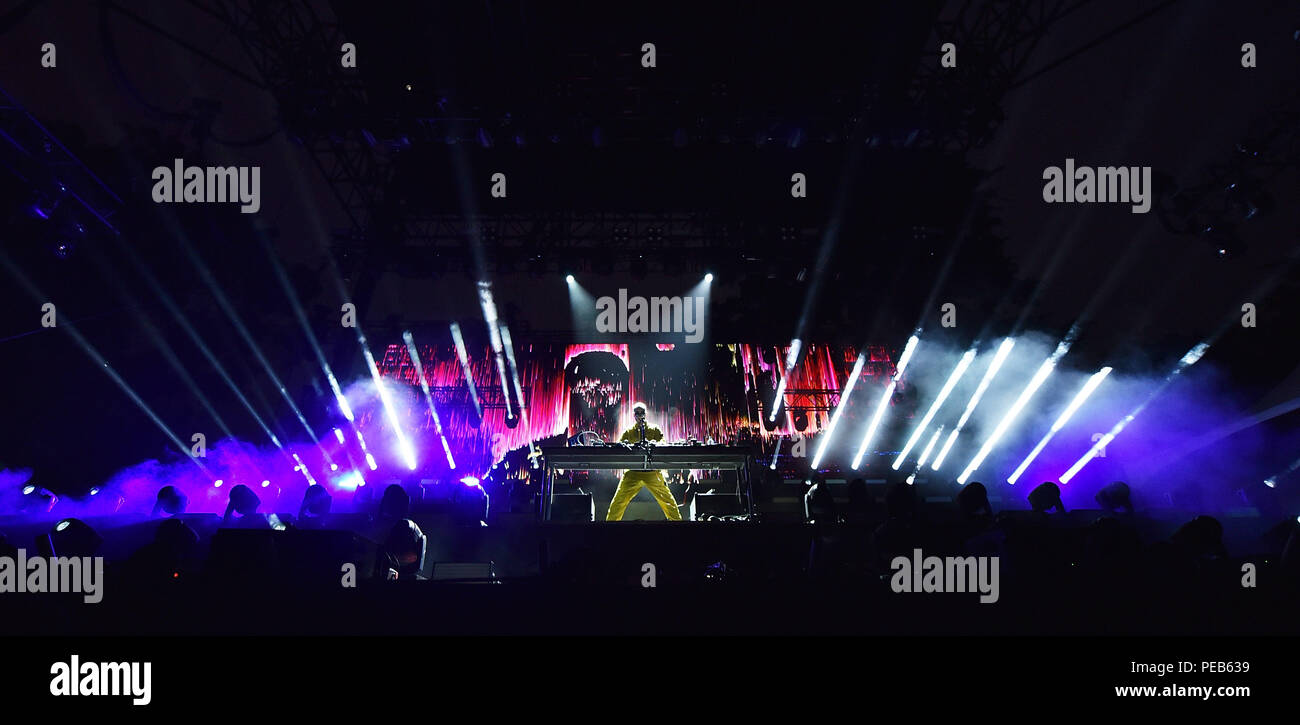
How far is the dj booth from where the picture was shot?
867 centimetres

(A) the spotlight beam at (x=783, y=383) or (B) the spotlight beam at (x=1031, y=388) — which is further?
(A) the spotlight beam at (x=783, y=383)

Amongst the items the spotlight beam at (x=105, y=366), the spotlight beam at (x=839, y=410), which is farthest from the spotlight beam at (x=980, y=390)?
the spotlight beam at (x=105, y=366)

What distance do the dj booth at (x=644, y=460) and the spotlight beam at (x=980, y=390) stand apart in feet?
20.7

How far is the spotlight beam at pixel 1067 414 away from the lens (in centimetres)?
1205

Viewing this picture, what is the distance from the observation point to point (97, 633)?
3.96 m

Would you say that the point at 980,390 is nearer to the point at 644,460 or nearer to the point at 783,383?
the point at 783,383

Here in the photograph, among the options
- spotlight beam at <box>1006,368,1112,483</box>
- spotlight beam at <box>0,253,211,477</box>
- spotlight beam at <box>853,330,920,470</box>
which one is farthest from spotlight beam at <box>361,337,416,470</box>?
spotlight beam at <box>1006,368,1112,483</box>

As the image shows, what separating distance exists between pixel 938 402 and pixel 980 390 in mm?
821

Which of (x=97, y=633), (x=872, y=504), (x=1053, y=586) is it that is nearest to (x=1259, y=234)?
(x=872, y=504)

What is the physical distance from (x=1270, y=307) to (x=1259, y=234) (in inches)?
51.9

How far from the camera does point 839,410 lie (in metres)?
15.0

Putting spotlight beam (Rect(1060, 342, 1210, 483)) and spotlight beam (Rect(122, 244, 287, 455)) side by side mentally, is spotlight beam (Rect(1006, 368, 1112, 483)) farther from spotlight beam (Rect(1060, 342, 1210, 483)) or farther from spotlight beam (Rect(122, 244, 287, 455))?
spotlight beam (Rect(122, 244, 287, 455))

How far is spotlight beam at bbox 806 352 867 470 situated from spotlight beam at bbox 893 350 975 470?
1.47m

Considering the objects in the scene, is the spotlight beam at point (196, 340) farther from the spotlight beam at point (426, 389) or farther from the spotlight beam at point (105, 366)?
the spotlight beam at point (426, 389)
